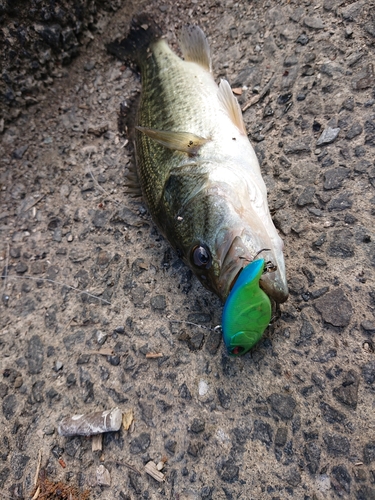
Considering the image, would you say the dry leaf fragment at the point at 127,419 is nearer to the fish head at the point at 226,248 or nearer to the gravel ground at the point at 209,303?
the gravel ground at the point at 209,303

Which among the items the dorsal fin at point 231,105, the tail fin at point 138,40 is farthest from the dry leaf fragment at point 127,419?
the tail fin at point 138,40

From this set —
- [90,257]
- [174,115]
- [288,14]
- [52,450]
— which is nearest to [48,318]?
[90,257]

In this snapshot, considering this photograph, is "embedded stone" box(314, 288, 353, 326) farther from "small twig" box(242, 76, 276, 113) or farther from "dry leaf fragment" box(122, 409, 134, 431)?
"small twig" box(242, 76, 276, 113)

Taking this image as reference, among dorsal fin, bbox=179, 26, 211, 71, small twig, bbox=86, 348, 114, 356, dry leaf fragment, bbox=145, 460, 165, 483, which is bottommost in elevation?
dry leaf fragment, bbox=145, 460, 165, 483

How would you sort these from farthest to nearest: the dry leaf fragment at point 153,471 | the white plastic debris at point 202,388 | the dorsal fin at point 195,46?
the dorsal fin at point 195,46
the white plastic debris at point 202,388
the dry leaf fragment at point 153,471

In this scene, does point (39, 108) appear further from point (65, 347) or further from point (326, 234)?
point (326, 234)

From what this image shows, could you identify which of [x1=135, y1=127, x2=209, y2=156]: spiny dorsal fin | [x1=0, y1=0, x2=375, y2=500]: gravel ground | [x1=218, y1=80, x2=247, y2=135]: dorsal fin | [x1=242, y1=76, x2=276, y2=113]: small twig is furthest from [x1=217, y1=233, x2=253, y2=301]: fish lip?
[x1=242, y1=76, x2=276, y2=113]: small twig

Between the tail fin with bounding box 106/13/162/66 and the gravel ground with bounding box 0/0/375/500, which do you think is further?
the tail fin with bounding box 106/13/162/66
